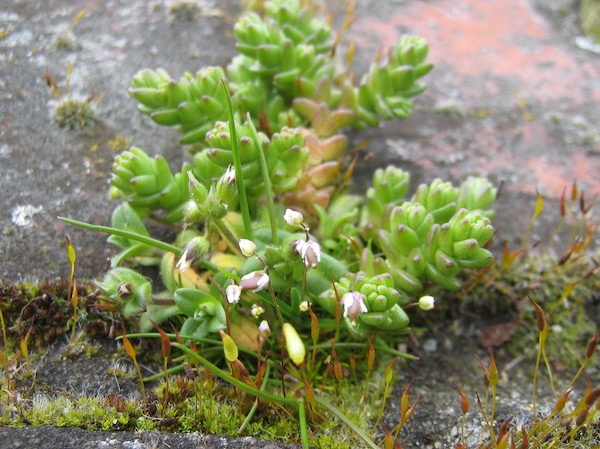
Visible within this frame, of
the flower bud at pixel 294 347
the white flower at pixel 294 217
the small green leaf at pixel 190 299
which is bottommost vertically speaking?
the small green leaf at pixel 190 299

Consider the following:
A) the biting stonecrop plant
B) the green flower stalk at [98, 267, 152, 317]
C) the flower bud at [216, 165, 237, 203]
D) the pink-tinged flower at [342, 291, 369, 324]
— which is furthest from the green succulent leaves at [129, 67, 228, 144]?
the pink-tinged flower at [342, 291, 369, 324]

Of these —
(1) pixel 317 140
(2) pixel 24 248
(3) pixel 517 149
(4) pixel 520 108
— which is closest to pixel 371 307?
(1) pixel 317 140

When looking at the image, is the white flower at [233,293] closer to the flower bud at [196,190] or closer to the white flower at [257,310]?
the white flower at [257,310]

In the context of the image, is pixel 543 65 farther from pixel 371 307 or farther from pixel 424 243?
pixel 371 307

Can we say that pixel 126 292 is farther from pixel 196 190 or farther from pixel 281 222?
pixel 281 222

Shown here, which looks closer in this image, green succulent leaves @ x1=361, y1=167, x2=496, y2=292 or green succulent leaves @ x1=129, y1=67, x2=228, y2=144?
green succulent leaves @ x1=361, y1=167, x2=496, y2=292

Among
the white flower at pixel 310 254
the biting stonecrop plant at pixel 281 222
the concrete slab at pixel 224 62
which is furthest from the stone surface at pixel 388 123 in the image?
the white flower at pixel 310 254

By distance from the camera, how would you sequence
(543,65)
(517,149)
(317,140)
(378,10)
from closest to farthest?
(317,140)
(517,149)
(543,65)
(378,10)

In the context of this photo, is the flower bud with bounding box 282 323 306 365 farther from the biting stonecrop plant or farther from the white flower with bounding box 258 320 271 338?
the white flower with bounding box 258 320 271 338
